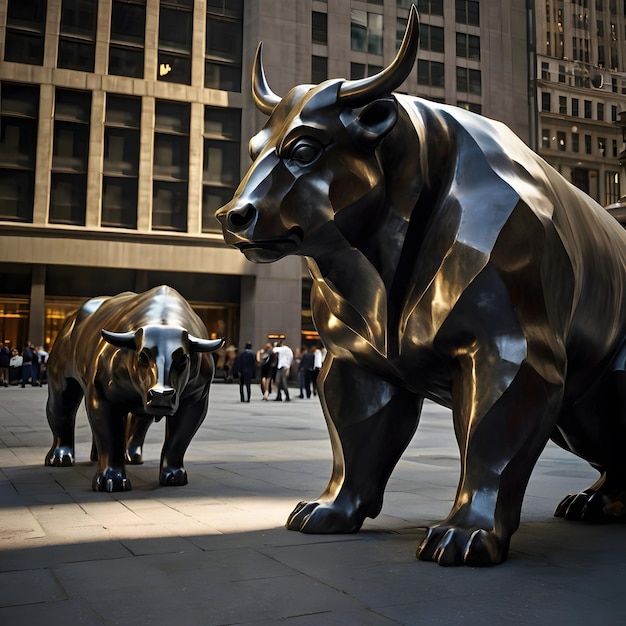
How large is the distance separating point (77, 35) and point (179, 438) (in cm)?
3537

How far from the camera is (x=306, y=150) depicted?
3219mm

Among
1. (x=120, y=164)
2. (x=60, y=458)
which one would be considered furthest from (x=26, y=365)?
(x=60, y=458)

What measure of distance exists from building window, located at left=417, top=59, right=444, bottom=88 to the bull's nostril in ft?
143

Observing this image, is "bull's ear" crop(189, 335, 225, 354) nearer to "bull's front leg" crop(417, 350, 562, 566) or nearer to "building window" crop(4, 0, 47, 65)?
"bull's front leg" crop(417, 350, 562, 566)

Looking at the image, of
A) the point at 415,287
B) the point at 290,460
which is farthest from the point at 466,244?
the point at 290,460

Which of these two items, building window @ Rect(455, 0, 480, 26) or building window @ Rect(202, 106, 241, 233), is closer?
building window @ Rect(202, 106, 241, 233)

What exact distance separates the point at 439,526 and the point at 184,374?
11.1 ft

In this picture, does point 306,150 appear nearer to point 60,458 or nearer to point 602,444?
point 602,444

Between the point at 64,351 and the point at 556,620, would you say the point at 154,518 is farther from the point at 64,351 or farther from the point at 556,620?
the point at 64,351

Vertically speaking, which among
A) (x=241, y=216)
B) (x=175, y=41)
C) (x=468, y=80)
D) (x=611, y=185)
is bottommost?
(x=241, y=216)

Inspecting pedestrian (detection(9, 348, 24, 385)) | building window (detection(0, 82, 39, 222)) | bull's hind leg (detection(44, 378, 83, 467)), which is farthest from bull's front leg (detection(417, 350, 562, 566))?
building window (detection(0, 82, 39, 222))

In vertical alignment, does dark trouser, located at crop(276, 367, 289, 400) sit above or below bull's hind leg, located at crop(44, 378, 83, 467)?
above

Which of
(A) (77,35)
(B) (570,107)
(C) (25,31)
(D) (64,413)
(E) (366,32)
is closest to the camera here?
(D) (64,413)

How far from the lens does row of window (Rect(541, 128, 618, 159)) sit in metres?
85.1
